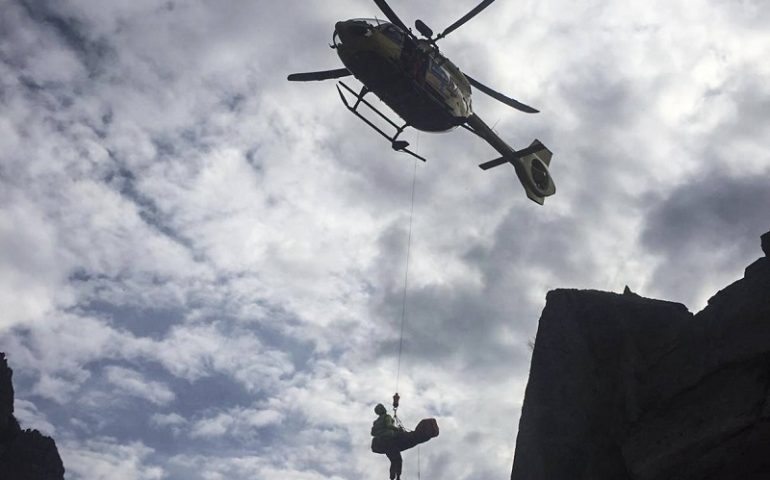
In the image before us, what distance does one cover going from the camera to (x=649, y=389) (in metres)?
10.6

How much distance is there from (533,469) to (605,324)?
129 inches

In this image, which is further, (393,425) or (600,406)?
(393,425)

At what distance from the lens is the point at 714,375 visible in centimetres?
958

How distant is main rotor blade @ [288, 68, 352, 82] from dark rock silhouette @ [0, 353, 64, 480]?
47.1 meters

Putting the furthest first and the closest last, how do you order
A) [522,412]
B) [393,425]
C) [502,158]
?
[502,158], [393,425], [522,412]

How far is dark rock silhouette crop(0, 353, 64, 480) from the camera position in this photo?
50.5 m

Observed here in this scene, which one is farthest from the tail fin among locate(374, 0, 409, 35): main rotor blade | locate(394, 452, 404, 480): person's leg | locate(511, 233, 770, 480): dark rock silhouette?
locate(394, 452, 404, 480): person's leg

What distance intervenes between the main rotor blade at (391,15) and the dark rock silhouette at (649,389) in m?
9.30

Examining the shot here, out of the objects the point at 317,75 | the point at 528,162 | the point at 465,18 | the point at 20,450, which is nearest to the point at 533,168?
the point at 528,162

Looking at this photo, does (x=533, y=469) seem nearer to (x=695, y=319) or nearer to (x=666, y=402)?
(x=666, y=402)

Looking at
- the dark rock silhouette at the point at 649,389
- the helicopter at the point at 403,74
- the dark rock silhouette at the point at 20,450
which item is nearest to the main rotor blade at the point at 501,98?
the helicopter at the point at 403,74

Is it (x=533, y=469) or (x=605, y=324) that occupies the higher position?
(x=605, y=324)

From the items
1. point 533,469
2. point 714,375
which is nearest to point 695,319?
point 714,375

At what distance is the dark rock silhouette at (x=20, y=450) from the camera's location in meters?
50.5
